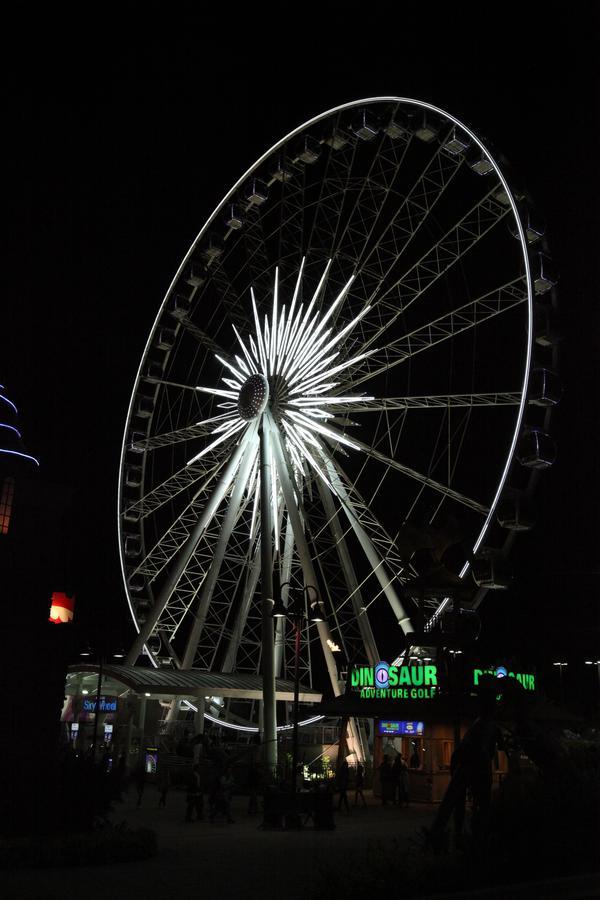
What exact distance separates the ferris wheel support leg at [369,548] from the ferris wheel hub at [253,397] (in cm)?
277

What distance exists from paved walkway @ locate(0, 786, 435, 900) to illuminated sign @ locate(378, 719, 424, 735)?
14.0 ft

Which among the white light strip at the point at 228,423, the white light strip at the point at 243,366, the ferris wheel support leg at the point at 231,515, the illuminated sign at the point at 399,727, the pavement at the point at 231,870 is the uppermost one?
the white light strip at the point at 243,366

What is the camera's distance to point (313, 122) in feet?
106

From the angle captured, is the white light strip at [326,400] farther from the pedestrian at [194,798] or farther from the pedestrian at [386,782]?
the pedestrian at [194,798]

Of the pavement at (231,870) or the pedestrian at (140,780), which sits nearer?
the pavement at (231,870)

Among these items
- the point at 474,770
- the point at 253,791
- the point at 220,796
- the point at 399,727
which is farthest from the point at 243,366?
the point at 474,770

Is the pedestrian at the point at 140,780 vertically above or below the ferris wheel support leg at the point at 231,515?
below

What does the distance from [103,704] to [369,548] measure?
15516 mm

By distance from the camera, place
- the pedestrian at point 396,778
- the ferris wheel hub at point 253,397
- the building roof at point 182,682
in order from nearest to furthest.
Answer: the pedestrian at point 396,778 → the ferris wheel hub at point 253,397 → the building roof at point 182,682

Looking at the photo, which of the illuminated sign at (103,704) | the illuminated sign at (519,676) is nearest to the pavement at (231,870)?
the illuminated sign at (519,676)

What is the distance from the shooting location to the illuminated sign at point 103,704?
38.5m

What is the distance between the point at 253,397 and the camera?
3027 centimetres

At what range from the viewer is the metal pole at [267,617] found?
26.5 m

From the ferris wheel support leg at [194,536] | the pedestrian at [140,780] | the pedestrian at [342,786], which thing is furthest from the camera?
the ferris wheel support leg at [194,536]
